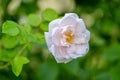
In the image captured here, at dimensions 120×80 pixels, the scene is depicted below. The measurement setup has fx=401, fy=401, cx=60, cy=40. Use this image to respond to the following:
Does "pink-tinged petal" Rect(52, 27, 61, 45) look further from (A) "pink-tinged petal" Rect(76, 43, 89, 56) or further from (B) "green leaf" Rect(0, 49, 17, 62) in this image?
(B) "green leaf" Rect(0, 49, 17, 62)

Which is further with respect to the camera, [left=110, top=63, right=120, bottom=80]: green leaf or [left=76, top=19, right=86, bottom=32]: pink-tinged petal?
[left=110, top=63, right=120, bottom=80]: green leaf

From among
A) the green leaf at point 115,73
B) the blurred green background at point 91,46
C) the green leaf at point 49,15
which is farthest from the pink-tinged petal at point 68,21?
the green leaf at point 115,73

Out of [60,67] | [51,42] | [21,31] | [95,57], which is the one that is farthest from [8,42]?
[95,57]

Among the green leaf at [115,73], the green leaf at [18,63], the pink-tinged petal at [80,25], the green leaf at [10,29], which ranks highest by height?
the pink-tinged petal at [80,25]

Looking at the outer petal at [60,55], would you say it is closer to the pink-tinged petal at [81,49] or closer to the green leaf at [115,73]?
the pink-tinged petal at [81,49]

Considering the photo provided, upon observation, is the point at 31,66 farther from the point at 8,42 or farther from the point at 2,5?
the point at 8,42

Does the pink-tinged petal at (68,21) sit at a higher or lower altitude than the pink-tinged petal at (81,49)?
higher

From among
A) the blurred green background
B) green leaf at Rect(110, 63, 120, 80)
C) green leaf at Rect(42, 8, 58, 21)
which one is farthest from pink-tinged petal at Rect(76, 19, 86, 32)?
green leaf at Rect(110, 63, 120, 80)
